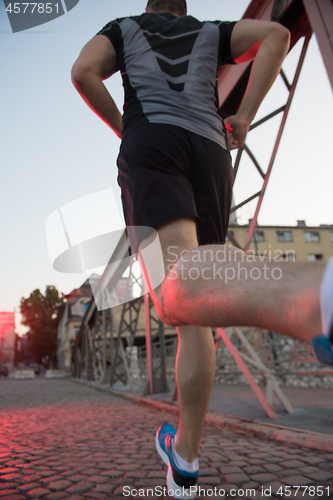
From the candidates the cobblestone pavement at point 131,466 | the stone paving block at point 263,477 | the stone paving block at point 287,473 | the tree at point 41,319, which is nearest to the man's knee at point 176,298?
the cobblestone pavement at point 131,466

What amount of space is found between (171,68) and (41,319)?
4602 centimetres

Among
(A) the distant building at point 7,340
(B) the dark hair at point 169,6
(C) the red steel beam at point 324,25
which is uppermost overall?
(C) the red steel beam at point 324,25

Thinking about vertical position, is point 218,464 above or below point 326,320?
below

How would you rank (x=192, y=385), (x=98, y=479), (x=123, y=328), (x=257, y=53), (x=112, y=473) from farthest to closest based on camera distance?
1. (x=123, y=328)
2. (x=112, y=473)
3. (x=98, y=479)
4. (x=257, y=53)
5. (x=192, y=385)

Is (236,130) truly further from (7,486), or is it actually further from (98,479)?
(7,486)

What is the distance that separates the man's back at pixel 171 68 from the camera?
1264 millimetres

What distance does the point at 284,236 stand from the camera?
41.7 meters

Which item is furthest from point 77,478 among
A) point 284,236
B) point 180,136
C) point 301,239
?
point 301,239

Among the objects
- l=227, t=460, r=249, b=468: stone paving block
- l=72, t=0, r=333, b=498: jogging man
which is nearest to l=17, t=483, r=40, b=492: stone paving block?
l=72, t=0, r=333, b=498: jogging man

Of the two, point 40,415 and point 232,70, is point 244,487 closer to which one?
point 40,415

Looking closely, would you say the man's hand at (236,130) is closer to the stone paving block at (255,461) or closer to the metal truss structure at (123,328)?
the stone paving block at (255,461)

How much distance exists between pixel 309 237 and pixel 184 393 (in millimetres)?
44642

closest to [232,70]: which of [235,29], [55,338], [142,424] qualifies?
[235,29]

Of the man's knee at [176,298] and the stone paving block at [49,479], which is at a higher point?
the man's knee at [176,298]
